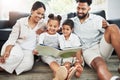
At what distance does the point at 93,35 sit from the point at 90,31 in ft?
0.17

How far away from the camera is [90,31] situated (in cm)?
240

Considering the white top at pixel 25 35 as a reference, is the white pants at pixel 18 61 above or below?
below

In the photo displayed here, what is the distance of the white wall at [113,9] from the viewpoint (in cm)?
427

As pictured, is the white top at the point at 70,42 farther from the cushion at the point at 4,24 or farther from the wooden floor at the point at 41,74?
the cushion at the point at 4,24

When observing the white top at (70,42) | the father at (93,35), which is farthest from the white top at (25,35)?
the father at (93,35)

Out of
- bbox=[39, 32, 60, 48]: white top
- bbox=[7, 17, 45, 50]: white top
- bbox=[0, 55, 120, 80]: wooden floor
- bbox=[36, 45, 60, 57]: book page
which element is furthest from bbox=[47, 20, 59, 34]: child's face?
bbox=[0, 55, 120, 80]: wooden floor

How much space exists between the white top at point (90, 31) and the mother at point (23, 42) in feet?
1.37

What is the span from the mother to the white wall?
2149 mm

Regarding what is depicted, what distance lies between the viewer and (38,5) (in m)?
2.34

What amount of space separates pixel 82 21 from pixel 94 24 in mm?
129

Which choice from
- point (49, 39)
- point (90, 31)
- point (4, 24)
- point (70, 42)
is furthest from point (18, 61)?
point (4, 24)

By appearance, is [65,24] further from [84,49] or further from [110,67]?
[110,67]

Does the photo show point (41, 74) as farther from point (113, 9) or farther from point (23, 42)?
point (113, 9)

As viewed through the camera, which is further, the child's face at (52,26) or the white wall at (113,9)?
the white wall at (113,9)
